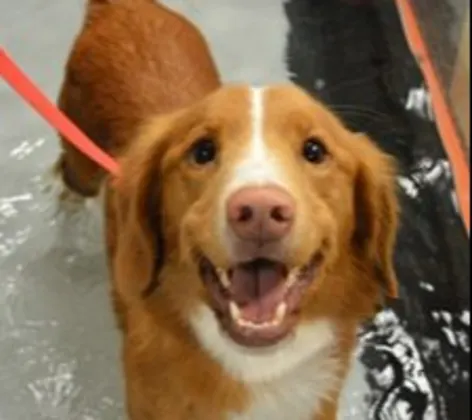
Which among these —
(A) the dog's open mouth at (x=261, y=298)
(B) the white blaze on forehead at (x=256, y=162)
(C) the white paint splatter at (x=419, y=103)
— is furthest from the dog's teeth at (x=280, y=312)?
(C) the white paint splatter at (x=419, y=103)

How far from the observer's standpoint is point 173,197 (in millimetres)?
1995

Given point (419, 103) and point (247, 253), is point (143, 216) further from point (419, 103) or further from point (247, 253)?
point (419, 103)

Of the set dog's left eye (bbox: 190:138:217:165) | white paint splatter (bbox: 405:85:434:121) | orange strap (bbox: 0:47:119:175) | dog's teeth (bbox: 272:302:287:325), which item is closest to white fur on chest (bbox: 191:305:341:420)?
dog's teeth (bbox: 272:302:287:325)

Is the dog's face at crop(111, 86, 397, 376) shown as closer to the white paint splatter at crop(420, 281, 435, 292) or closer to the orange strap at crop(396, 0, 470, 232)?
the orange strap at crop(396, 0, 470, 232)

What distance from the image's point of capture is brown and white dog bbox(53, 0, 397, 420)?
1.82 metres

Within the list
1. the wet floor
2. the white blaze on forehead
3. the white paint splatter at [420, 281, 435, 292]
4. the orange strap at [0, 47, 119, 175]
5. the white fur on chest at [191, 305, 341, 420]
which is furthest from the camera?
the white paint splatter at [420, 281, 435, 292]

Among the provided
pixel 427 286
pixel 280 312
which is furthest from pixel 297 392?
pixel 427 286

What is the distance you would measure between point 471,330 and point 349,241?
27cm

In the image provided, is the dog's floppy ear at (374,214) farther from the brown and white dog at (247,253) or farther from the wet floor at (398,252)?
the wet floor at (398,252)

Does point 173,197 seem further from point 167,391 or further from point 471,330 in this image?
point 471,330

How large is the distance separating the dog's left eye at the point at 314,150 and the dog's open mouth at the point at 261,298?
168 mm

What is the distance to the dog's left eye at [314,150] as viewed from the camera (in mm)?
1932

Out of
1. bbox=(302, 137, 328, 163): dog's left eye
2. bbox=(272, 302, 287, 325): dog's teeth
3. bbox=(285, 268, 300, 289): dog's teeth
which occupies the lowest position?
bbox=(272, 302, 287, 325): dog's teeth

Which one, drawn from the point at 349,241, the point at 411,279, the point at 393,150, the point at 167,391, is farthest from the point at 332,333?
the point at 393,150
